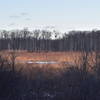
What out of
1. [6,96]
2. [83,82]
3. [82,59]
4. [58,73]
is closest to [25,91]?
[6,96]

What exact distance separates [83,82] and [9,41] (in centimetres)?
8973

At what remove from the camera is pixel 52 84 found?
15.5m

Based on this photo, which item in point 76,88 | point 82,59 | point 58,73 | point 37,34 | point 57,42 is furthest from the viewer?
point 37,34

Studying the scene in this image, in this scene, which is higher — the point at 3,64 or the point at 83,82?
the point at 3,64

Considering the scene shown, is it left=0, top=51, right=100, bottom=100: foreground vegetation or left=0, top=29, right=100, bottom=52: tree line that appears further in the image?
left=0, top=29, right=100, bottom=52: tree line

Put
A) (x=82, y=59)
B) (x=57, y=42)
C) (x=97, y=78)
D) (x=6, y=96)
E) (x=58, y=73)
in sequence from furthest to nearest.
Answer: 1. (x=57, y=42)
2. (x=58, y=73)
3. (x=82, y=59)
4. (x=97, y=78)
5. (x=6, y=96)

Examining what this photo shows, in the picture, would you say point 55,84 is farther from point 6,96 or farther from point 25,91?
point 6,96

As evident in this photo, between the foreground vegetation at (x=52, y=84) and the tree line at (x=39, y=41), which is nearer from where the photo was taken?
the foreground vegetation at (x=52, y=84)

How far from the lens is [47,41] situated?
10406cm

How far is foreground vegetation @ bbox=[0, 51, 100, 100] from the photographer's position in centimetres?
1183

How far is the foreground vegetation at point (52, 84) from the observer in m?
11.8

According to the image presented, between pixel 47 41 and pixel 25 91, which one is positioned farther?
pixel 47 41

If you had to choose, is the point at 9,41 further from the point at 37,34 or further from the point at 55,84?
the point at 55,84

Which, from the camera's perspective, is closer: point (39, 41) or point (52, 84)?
point (52, 84)
